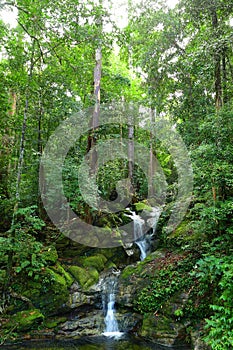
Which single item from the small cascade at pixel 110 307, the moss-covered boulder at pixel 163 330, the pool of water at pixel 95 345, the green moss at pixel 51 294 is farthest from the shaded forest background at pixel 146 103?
the small cascade at pixel 110 307

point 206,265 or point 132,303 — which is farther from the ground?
point 206,265

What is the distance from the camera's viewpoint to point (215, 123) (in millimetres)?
5809

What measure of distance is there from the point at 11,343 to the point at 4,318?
591mm

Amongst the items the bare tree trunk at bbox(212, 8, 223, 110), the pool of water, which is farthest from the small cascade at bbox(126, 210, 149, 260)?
the bare tree trunk at bbox(212, 8, 223, 110)

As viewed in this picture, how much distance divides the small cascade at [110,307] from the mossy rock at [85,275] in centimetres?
37

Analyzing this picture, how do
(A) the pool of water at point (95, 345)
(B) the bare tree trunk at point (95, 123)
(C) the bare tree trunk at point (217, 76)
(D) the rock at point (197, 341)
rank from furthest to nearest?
1. (B) the bare tree trunk at point (95, 123)
2. (C) the bare tree trunk at point (217, 76)
3. (A) the pool of water at point (95, 345)
4. (D) the rock at point (197, 341)

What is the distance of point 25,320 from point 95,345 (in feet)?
5.55

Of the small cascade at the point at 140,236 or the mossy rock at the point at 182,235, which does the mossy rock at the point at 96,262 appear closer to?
the small cascade at the point at 140,236

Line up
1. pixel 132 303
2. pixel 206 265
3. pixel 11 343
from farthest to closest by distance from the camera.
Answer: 1. pixel 132 303
2. pixel 11 343
3. pixel 206 265

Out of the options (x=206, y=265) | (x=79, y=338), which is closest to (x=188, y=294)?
(x=206, y=265)

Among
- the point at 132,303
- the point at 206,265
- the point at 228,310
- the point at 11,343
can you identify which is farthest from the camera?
the point at 132,303

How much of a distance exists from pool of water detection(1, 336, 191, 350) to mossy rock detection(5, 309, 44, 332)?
34cm

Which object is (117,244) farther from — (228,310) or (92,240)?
(228,310)

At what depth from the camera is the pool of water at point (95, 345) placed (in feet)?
17.5
